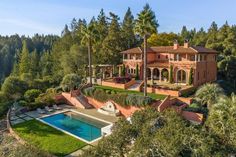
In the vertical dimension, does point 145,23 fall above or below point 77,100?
above

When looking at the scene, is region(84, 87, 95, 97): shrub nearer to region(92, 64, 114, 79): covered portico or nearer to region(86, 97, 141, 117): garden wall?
region(86, 97, 141, 117): garden wall

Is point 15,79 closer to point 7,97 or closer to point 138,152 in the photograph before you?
point 7,97

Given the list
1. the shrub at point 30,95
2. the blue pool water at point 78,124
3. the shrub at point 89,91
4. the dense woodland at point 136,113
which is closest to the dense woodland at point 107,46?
the dense woodland at point 136,113

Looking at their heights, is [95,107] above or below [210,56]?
below

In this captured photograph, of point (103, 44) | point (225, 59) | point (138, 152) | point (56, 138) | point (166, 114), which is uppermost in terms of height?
point (103, 44)

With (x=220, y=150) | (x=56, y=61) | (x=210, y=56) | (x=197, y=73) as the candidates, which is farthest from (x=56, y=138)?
(x=56, y=61)

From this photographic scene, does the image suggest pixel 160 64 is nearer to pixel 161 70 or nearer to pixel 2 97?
pixel 161 70

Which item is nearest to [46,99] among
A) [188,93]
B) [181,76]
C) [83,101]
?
[83,101]
